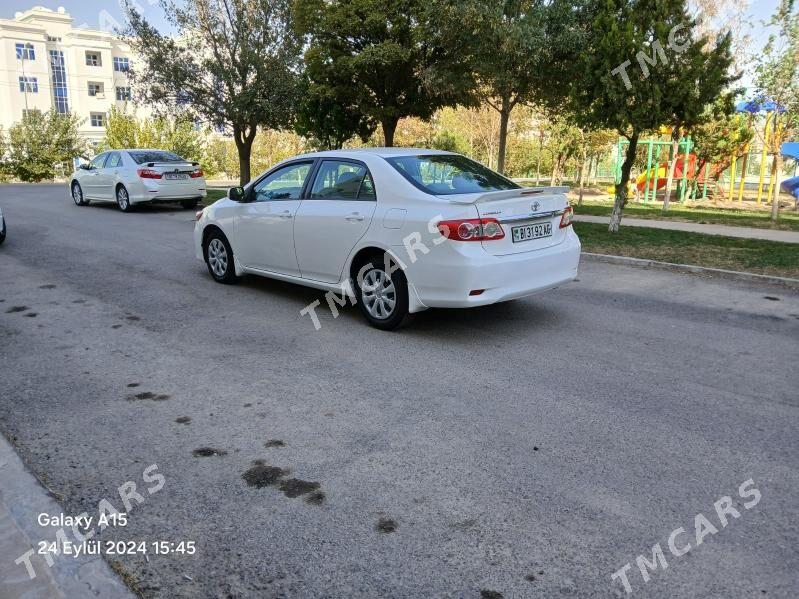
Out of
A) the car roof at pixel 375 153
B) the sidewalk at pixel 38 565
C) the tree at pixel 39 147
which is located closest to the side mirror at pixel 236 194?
the car roof at pixel 375 153

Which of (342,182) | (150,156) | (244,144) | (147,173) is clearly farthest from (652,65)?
(244,144)

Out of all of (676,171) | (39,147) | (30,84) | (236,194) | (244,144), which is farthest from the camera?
(30,84)

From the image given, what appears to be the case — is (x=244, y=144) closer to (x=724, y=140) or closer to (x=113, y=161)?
(x=113, y=161)

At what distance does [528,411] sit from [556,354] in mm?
1305

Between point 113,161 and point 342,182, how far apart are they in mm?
13030

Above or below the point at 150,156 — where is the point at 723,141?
above

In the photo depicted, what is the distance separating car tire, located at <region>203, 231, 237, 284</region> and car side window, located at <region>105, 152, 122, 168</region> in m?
10.2

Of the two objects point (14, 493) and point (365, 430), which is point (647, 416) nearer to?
point (365, 430)

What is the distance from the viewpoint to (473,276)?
5531 millimetres

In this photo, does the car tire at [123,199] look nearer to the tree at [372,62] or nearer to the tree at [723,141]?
the tree at [372,62]

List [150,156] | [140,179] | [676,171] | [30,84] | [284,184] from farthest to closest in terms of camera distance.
A: [30,84]
[676,171]
[150,156]
[140,179]
[284,184]

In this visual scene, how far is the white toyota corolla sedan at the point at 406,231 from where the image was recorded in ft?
18.4

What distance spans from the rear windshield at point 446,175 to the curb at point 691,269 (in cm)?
398

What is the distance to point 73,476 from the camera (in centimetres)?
351
